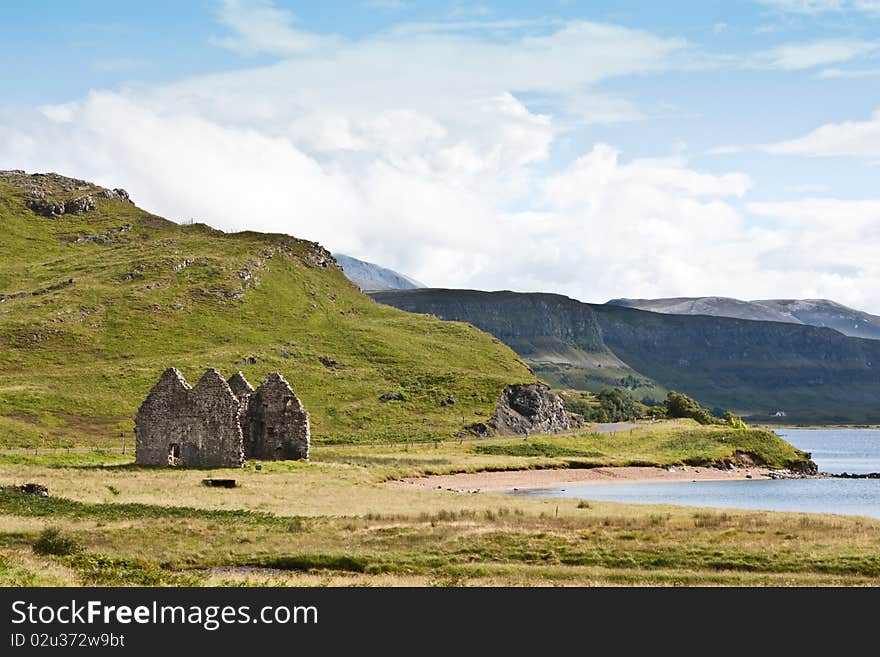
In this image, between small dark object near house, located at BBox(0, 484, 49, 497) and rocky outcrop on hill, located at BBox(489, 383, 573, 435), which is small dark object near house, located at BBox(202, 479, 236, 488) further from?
rocky outcrop on hill, located at BBox(489, 383, 573, 435)

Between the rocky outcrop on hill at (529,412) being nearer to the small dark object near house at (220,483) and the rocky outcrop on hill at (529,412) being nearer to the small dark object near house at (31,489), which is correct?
the small dark object near house at (220,483)

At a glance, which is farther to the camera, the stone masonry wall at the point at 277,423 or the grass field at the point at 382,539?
the stone masonry wall at the point at 277,423

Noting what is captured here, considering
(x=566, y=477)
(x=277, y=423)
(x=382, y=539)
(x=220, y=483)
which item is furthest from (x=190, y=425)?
(x=382, y=539)

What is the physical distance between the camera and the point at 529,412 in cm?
17350

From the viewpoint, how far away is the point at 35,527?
4169cm

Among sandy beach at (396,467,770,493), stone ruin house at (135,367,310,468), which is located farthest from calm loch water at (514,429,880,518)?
stone ruin house at (135,367,310,468)

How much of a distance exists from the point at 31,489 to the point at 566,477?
216 ft

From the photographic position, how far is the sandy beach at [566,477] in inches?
3681

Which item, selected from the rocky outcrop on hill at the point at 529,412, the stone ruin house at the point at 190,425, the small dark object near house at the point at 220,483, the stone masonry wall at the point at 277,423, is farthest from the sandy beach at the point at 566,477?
the rocky outcrop on hill at the point at 529,412

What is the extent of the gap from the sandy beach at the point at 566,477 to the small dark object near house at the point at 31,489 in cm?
3677

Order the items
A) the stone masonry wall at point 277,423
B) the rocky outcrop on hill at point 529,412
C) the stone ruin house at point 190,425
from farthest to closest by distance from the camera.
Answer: the rocky outcrop on hill at point 529,412, the stone masonry wall at point 277,423, the stone ruin house at point 190,425
